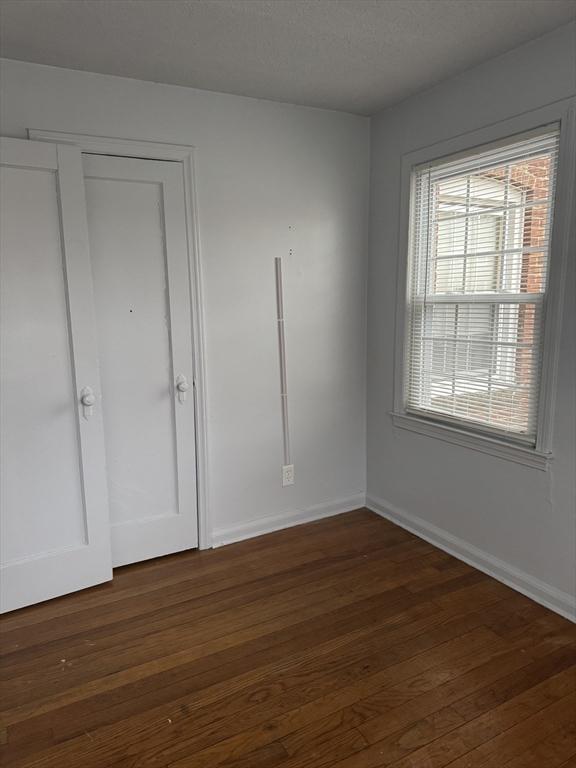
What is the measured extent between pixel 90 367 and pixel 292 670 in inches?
63.6

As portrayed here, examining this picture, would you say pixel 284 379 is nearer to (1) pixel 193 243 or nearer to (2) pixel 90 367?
(1) pixel 193 243

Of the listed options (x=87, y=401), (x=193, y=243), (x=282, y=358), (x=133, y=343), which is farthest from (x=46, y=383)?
(x=282, y=358)

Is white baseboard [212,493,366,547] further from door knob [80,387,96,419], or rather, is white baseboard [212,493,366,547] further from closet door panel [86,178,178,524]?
door knob [80,387,96,419]

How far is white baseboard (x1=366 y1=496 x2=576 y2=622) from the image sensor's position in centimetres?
239

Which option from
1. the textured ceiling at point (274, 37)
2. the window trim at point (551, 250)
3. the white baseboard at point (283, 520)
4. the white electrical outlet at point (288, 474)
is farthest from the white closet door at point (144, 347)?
the window trim at point (551, 250)

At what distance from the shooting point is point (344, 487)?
3.54m

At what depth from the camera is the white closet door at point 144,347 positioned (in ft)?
8.52

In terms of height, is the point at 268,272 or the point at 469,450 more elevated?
the point at 268,272

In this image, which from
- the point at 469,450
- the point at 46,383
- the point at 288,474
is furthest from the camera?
the point at 288,474

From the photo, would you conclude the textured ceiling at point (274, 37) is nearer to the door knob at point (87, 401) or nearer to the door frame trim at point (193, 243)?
the door frame trim at point (193, 243)

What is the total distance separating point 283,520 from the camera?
3.31 metres

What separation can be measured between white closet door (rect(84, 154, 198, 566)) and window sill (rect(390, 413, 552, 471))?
1.30 metres

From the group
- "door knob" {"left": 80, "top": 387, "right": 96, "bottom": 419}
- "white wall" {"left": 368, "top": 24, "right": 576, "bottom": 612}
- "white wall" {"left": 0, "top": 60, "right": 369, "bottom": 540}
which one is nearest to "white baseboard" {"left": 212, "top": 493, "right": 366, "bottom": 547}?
"white wall" {"left": 0, "top": 60, "right": 369, "bottom": 540}

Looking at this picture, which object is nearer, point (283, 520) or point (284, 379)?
point (284, 379)
